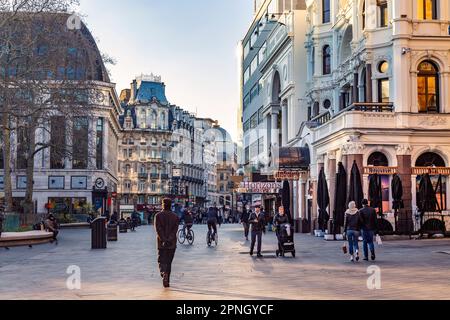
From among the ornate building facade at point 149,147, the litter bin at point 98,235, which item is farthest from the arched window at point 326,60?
the ornate building facade at point 149,147

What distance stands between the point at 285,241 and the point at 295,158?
77.5 feet

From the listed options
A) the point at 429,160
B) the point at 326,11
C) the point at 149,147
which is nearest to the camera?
the point at 429,160

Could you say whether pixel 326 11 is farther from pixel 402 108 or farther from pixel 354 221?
pixel 354 221

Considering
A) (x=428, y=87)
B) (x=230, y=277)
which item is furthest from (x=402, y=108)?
(x=230, y=277)

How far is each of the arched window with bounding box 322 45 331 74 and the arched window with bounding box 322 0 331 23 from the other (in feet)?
6.02

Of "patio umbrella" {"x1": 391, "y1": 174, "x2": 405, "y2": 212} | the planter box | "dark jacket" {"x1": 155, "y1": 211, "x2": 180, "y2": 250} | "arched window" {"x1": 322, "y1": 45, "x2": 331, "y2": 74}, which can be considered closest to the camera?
"dark jacket" {"x1": 155, "y1": 211, "x2": 180, "y2": 250}

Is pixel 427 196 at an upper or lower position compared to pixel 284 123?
lower

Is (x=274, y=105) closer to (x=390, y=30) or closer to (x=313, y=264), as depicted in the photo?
(x=390, y=30)

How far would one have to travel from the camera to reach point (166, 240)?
47.1 feet

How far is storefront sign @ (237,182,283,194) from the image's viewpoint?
173 feet

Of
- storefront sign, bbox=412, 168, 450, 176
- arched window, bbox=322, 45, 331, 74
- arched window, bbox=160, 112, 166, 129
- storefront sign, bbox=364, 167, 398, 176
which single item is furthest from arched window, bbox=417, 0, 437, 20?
arched window, bbox=160, 112, 166, 129

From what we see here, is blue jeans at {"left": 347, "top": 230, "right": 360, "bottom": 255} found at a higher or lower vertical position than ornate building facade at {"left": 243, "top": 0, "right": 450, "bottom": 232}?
lower

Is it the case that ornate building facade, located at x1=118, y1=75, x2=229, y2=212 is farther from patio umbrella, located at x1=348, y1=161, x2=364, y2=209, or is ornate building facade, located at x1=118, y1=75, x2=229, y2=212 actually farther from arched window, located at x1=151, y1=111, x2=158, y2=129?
patio umbrella, located at x1=348, y1=161, x2=364, y2=209
